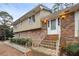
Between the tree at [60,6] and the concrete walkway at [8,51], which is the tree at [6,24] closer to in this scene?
the concrete walkway at [8,51]

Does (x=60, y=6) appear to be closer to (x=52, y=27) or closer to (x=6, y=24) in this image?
(x=52, y=27)

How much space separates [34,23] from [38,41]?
32cm

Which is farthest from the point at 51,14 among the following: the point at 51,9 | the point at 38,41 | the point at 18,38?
the point at 18,38

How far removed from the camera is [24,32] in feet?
10.00

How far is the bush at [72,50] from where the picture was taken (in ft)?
9.10

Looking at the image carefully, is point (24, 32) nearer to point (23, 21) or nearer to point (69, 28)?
point (23, 21)

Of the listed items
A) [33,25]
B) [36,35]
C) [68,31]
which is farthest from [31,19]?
[68,31]

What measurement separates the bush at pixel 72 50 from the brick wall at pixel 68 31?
69 mm

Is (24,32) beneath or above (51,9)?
beneath

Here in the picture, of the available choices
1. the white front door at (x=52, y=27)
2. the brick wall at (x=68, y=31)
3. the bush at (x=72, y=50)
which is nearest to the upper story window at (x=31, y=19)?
the white front door at (x=52, y=27)

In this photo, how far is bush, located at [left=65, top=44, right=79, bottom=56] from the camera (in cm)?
277

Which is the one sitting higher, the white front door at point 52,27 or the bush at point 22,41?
the white front door at point 52,27

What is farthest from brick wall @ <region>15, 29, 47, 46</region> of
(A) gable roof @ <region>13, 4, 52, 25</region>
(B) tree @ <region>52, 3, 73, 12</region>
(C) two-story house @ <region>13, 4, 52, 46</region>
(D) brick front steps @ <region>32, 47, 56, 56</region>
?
(B) tree @ <region>52, 3, 73, 12</region>

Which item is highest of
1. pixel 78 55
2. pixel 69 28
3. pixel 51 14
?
pixel 51 14
